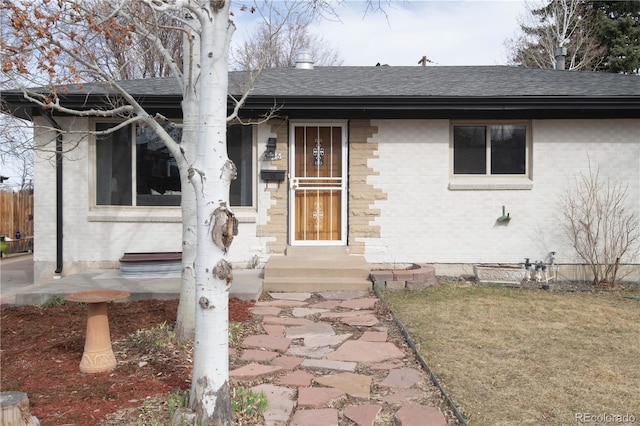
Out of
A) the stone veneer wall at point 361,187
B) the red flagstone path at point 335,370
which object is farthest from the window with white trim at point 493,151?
the red flagstone path at point 335,370

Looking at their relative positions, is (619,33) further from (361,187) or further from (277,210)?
(277,210)

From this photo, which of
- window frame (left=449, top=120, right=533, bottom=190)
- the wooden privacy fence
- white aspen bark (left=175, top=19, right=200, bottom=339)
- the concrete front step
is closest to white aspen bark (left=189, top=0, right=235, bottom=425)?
→ white aspen bark (left=175, top=19, right=200, bottom=339)

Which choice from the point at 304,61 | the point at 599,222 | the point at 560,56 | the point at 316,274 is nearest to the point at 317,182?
the point at 316,274

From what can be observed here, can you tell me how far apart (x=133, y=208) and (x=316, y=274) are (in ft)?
11.9

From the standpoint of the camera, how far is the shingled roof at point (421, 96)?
8.68 m

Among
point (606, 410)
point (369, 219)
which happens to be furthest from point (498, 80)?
point (606, 410)

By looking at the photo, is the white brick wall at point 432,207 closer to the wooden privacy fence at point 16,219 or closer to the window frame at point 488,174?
the window frame at point 488,174

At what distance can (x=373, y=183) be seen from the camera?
30.7ft

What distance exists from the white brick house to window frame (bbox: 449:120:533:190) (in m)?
0.02

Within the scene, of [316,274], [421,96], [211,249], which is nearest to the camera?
[211,249]

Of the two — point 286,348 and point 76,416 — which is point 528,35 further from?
point 76,416

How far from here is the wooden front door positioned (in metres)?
9.57

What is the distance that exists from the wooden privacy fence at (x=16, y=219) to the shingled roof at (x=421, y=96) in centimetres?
889

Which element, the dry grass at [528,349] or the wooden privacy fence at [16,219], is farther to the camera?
the wooden privacy fence at [16,219]
